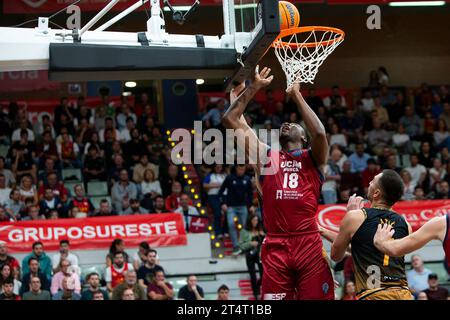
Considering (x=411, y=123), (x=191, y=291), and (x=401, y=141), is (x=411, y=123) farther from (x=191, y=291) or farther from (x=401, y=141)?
(x=191, y=291)

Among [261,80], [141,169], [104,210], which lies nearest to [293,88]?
[261,80]

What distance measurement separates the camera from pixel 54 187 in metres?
17.7

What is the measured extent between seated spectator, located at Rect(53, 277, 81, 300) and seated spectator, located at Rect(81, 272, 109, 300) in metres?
0.21

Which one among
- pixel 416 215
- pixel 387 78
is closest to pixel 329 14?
pixel 387 78

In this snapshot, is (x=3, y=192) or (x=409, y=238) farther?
(x=3, y=192)

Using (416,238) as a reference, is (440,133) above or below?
above

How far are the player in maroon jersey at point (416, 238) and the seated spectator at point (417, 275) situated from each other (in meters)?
9.10

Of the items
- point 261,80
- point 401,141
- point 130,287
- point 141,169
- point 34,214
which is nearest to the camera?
point 261,80

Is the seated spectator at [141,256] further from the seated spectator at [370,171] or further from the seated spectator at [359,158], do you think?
the seated spectator at [359,158]

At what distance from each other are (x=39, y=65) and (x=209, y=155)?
1058cm

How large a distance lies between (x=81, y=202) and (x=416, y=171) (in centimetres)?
726

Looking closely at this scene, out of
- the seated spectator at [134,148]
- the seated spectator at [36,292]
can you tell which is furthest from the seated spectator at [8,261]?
the seated spectator at [134,148]

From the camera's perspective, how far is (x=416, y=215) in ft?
57.5

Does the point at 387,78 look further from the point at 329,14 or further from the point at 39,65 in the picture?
the point at 39,65
